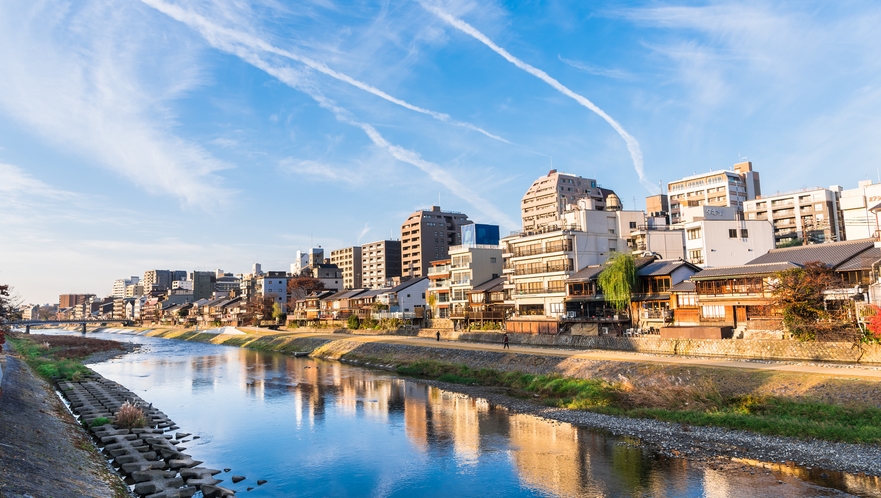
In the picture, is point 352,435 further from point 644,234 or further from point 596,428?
point 644,234

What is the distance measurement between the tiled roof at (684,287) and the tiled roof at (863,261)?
36.4 ft

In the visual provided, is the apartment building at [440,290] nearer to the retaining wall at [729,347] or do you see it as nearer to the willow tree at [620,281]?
the retaining wall at [729,347]

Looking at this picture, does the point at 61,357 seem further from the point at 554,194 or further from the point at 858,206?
the point at 858,206

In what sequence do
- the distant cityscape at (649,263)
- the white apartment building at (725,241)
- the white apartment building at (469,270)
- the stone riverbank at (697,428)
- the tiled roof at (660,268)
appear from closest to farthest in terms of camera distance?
1. the stone riverbank at (697,428)
2. the distant cityscape at (649,263)
3. the tiled roof at (660,268)
4. the white apartment building at (725,241)
5. the white apartment building at (469,270)

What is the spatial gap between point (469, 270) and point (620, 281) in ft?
92.7

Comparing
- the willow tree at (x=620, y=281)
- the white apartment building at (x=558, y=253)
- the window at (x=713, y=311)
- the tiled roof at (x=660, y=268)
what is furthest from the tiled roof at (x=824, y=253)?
the white apartment building at (x=558, y=253)

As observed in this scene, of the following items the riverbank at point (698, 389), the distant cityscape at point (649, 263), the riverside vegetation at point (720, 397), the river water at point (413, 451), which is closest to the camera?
the river water at point (413, 451)

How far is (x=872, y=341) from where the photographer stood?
Answer: 33531mm

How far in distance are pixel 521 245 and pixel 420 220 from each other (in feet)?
229

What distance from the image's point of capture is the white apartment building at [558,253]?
6175 cm

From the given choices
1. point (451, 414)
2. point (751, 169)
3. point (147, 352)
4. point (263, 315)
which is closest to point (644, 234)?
point (451, 414)

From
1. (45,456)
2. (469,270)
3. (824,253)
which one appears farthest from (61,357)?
(824,253)

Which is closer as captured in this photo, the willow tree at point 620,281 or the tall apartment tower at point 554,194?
the willow tree at point 620,281

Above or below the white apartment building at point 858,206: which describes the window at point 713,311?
below
